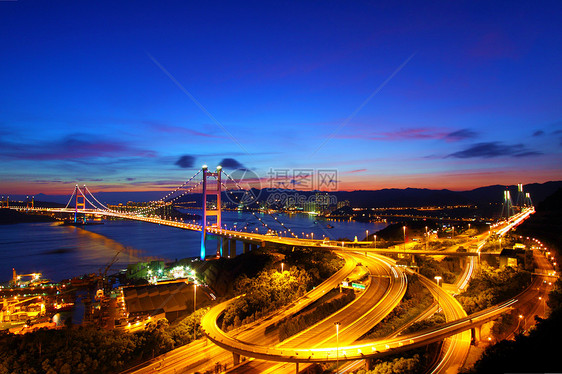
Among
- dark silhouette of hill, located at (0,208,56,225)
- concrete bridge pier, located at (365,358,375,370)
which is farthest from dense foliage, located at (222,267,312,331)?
dark silhouette of hill, located at (0,208,56,225)

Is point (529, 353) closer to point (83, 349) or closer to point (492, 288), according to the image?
point (492, 288)

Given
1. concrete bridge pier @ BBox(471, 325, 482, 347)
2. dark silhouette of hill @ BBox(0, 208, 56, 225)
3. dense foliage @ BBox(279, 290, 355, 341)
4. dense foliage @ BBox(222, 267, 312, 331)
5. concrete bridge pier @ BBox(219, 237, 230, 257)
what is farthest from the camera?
dark silhouette of hill @ BBox(0, 208, 56, 225)

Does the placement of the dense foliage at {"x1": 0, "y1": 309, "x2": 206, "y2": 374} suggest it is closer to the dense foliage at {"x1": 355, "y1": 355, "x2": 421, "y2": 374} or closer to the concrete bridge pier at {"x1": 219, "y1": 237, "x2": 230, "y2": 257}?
the dense foliage at {"x1": 355, "y1": 355, "x2": 421, "y2": 374}

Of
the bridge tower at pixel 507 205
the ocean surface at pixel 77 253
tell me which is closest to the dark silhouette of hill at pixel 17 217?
the ocean surface at pixel 77 253

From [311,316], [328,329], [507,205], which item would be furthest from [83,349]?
[507,205]

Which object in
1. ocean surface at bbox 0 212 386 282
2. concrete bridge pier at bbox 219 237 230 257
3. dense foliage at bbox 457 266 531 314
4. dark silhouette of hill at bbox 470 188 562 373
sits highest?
dark silhouette of hill at bbox 470 188 562 373

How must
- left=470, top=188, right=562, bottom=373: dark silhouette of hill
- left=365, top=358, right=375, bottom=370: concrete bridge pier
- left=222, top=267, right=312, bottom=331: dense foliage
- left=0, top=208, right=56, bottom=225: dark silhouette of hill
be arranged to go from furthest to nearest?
left=0, top=208, right=56, bottom=225: dark silhouette of hill
left=222, top=267, right=312, bottom=331: dense foliage
left=365, top=358, right=375, bottom=370: concrete bridge pier
left=470, top=188, right=562, bottom=373: dark silhouette of hill

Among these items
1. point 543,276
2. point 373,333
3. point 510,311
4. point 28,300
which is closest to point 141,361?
point 373,333

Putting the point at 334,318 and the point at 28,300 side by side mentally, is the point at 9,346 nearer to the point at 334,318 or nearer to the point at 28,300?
the point at 334,318
